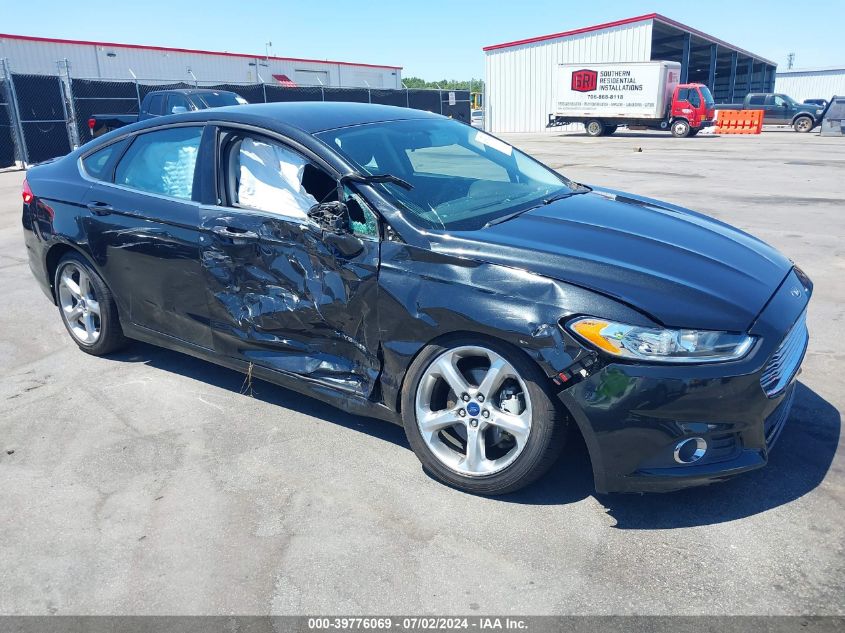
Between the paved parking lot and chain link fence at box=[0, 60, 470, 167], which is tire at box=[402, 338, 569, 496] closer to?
the paved parking lot

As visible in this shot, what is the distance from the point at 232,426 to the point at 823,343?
3826 millimetres

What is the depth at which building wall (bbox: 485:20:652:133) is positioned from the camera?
37.4 meters

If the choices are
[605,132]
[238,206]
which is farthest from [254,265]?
[605,132]

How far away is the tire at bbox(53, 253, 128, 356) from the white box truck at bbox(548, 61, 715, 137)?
98.5 feet

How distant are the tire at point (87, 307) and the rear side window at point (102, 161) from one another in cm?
55

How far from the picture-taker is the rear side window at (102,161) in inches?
179

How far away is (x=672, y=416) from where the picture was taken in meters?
2.66

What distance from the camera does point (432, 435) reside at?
3189 mm

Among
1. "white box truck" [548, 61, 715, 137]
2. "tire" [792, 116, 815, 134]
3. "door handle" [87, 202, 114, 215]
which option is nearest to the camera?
"door handle" [87, 202, 114, 215]

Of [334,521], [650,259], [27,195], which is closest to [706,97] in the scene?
[27,195]

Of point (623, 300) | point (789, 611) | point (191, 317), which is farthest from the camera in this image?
point (191, 317)

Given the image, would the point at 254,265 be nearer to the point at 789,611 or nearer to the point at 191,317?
the point at 191,317

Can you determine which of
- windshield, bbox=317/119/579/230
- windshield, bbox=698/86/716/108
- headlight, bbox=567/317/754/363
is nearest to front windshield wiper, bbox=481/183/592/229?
windshield, bbox=317/119/579/230

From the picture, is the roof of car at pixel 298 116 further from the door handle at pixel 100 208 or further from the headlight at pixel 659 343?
the headlight at pixel 659 343
